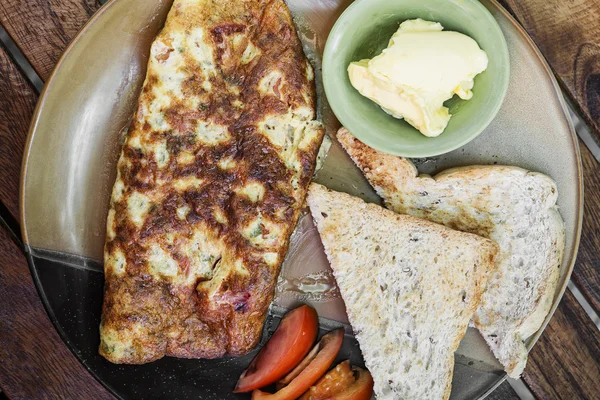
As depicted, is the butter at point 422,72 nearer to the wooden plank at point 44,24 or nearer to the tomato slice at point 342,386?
the tomato slice at point 342,386

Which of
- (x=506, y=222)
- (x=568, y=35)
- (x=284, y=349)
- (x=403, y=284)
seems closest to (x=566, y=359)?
(x=506, y=222)

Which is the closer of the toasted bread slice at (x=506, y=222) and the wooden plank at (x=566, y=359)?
the toasted bread slice at (x=506, y=222)

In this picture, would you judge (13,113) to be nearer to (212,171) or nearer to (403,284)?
(212,171)

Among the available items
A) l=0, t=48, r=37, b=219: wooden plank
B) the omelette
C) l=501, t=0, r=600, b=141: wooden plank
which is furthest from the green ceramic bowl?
l=0, t=48, r=37, b=219: wooden plank

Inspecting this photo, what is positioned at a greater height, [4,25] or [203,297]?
[4,25]

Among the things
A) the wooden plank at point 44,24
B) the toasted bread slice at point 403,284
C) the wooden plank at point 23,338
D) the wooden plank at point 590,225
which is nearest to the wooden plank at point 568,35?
the wooden plank at point 590,225

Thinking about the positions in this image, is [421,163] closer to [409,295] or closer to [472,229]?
[472,229]

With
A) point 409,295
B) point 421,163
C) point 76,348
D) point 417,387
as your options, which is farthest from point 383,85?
point 76,348
